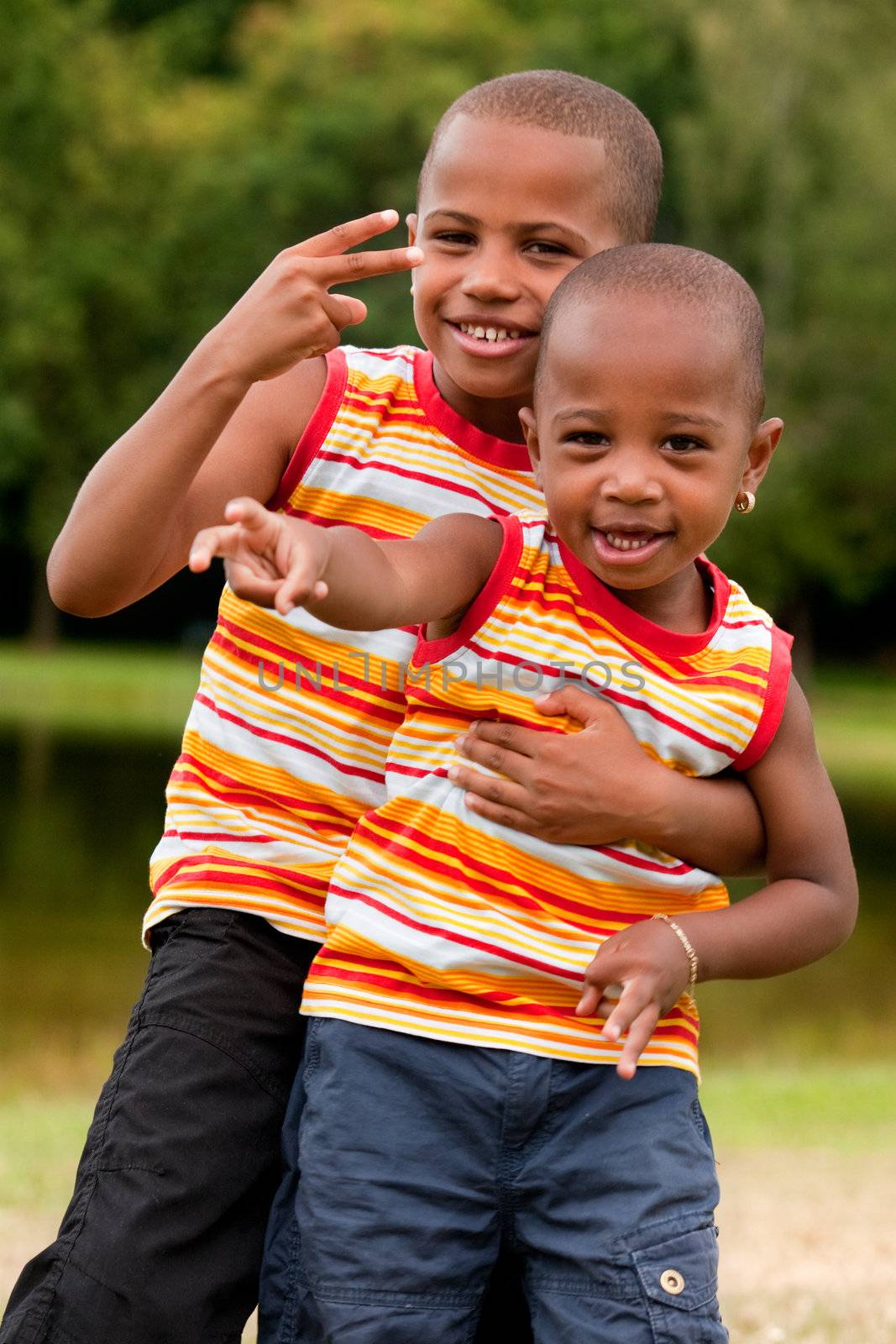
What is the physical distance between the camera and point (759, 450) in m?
2.44

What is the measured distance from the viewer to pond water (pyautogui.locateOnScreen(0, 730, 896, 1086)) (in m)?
8.40

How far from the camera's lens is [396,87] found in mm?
34875

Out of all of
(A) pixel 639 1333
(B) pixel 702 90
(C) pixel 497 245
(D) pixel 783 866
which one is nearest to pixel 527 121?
(C) pixel 497 245

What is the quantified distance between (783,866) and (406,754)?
55cm

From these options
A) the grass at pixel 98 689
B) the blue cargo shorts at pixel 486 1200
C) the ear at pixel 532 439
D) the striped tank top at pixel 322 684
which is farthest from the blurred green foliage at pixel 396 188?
the blue cargo shorts at pixel 486 1200

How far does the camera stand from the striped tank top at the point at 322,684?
8.13ft

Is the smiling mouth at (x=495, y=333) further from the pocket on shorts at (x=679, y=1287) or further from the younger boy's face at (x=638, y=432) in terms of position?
the pocket on shorts at (x=679, y=1287)

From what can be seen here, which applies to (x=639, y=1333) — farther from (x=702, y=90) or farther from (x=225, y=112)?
(x=225, y=112)

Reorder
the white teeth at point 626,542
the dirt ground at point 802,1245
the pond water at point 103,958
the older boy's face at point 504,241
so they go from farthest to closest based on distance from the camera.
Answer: the pond water at point 103,958 → the dirt ground at point 802,1245 → the older boy's face at point 504,241 → the white teeth at point 626,542

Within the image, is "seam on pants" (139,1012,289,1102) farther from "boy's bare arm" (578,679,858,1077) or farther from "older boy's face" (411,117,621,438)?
"older boy's face" (411,117,621,438)

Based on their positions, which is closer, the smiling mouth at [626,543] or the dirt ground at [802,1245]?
the smiling mouth at [626,543]

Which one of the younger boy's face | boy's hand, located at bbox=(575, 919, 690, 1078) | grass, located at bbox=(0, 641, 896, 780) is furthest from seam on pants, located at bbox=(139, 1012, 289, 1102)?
grass, located at bbox=(0, 641, 896, 780)

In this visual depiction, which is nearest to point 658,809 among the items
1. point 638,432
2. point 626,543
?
point 626,543

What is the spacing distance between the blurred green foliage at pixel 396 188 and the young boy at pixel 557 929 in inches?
1024
